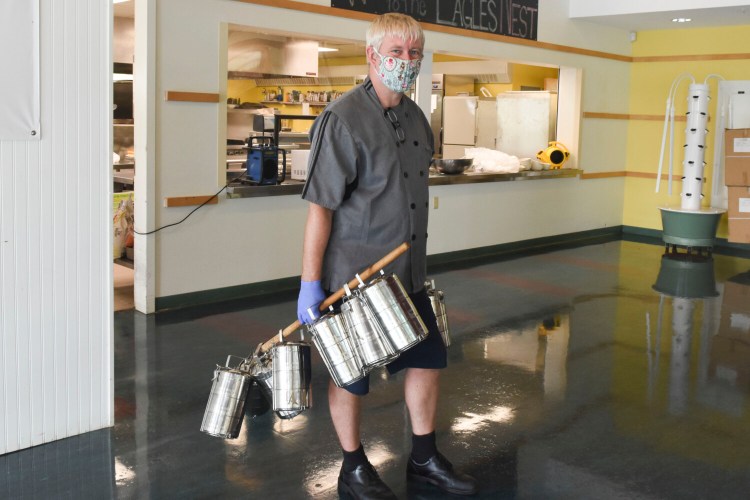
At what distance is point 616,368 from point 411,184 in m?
2.41

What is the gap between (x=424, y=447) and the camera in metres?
3.12

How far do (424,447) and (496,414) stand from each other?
0.93 meters

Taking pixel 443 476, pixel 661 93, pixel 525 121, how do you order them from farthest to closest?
pixel 661 93
pixel 525 121
pixel 443 476

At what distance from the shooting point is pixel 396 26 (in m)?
2.81

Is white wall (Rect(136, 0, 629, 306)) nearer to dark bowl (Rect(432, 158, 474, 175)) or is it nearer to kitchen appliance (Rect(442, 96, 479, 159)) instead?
dark bowl (Rect(432, 158, 474, 175))

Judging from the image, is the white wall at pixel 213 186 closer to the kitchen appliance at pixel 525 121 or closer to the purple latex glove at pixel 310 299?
the kitchen appliance at pixel 525 121

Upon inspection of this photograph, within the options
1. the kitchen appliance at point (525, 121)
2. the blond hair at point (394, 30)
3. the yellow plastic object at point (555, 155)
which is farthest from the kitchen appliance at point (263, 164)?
the kitchen appliance at point (525, 121)

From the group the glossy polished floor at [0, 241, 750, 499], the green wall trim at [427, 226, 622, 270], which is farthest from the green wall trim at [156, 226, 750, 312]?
the glossy polished floor at [0, 241, 750, 499]

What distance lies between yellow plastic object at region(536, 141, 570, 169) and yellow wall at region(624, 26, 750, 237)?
4.01ft

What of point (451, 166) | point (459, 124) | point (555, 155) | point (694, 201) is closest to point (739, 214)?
point (694, 201)

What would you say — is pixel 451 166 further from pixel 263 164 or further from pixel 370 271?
pixel 370 271

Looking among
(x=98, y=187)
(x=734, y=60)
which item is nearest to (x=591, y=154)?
(x=734, y=60)

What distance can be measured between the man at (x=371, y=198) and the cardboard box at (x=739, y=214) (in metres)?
6.53

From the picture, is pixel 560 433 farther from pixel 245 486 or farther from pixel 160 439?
pixel 160 439
